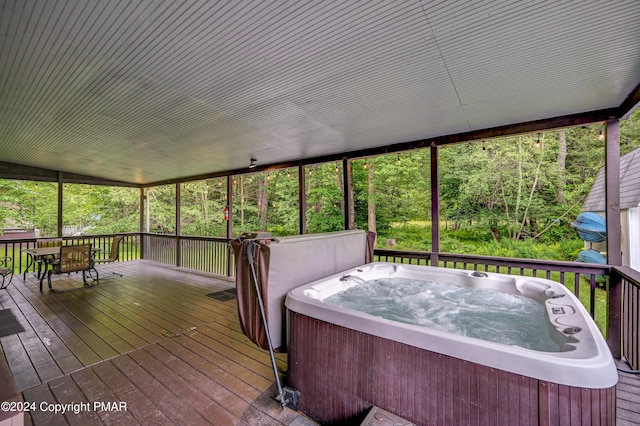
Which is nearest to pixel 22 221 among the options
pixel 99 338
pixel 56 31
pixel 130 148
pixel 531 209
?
pixel 130 148

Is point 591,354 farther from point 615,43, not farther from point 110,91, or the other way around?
point 110,91

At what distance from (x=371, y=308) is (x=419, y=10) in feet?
7.50

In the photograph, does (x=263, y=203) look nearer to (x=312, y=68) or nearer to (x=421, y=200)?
(x=421, y=200)

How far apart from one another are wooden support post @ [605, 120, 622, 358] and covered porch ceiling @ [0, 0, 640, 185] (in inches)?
10.8

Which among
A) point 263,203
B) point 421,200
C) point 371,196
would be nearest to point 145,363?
point 371,196

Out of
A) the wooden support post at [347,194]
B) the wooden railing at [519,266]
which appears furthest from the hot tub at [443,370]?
the wooden support post at [347,194]

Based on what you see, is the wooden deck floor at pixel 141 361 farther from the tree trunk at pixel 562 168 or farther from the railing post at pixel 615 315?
the tree trunk at pixel 562 168

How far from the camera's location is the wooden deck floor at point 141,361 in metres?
1.86

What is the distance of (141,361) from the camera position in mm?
2492

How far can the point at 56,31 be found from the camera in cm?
171

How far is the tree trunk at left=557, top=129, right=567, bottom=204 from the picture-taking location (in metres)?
7.90

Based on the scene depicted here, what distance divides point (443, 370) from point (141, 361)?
263cm

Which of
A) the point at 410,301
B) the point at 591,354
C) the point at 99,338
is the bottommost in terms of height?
the point at 99,338

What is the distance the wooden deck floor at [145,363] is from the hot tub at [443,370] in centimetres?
43
